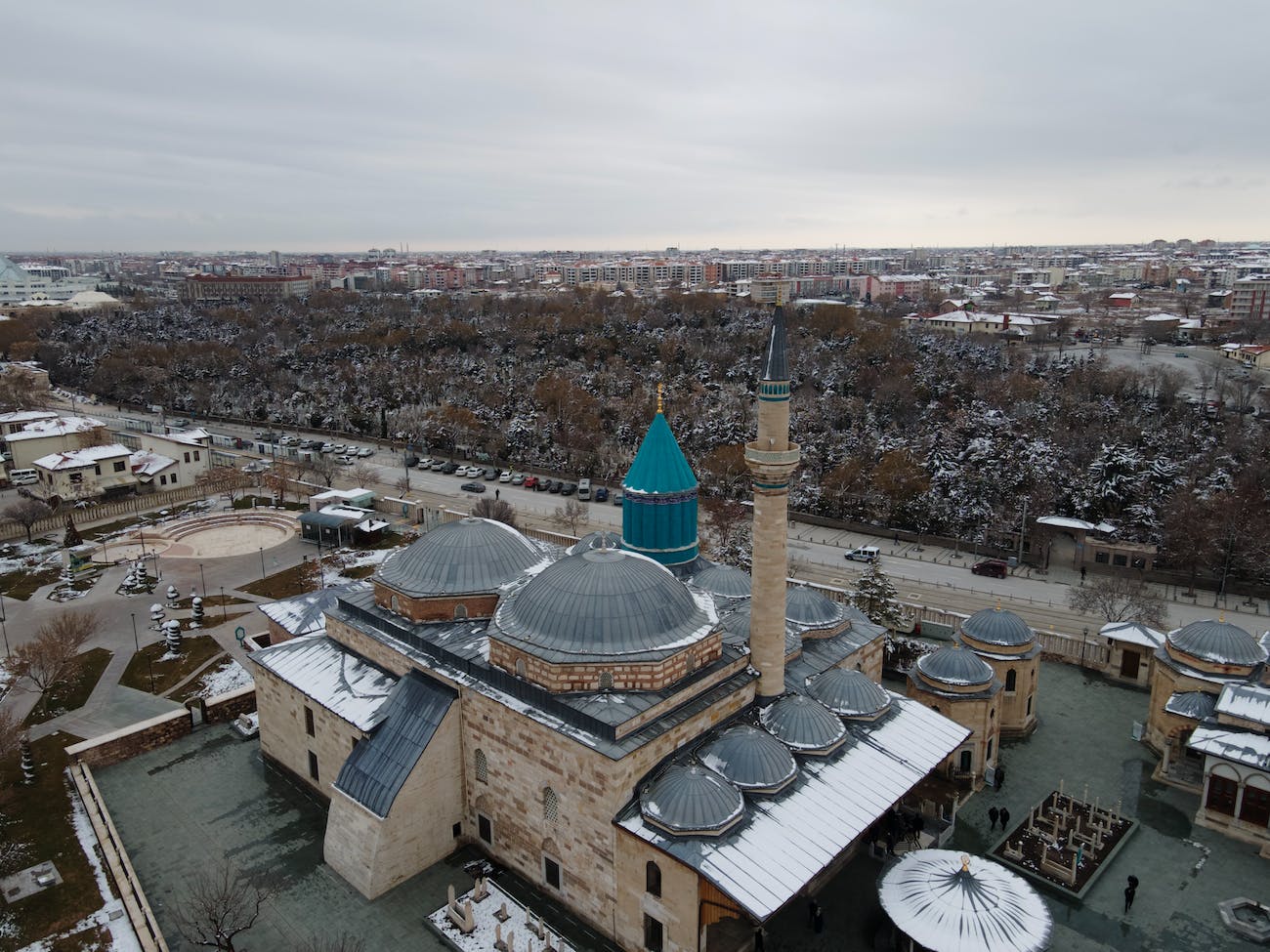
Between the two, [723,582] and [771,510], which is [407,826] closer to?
[771,510]

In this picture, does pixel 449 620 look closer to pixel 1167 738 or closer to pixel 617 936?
pixel 617 936

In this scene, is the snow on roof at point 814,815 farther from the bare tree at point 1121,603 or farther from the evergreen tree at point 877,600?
the bare tree at point 1121,603

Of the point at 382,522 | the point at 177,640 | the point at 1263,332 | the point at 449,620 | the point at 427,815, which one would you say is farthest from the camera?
the point at 1263,332

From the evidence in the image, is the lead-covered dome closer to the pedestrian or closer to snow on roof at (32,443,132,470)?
the pedestrian

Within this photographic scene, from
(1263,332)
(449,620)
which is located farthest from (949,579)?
(1263,332)

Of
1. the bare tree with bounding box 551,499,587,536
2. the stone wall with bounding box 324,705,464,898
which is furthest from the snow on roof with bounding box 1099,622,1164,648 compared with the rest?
the bare tree with bounding box 551,499,587,536

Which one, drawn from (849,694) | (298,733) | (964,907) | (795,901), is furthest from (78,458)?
(964,907)

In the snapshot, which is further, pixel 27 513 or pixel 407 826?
pixel 27 513
